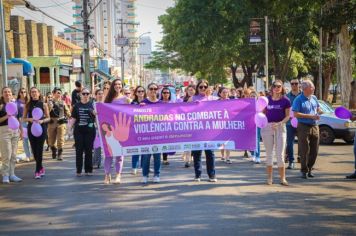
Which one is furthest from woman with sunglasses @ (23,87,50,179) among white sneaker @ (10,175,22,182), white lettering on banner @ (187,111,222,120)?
white lettering on banner @ (187,111,222,120)

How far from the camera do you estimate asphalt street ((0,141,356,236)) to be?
6.42 meters

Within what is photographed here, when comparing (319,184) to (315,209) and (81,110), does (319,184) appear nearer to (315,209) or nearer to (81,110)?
(315,209)

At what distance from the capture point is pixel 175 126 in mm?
10078

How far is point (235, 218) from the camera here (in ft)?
22.5

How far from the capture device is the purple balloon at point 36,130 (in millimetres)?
10453

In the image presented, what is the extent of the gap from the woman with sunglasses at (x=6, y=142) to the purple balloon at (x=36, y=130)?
35 centimetres

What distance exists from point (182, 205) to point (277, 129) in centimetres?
267

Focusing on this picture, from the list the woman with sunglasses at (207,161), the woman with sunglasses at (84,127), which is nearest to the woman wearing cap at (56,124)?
the woman with sunglasses at (84,127)

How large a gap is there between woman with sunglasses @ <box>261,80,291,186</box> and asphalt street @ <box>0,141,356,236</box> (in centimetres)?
39

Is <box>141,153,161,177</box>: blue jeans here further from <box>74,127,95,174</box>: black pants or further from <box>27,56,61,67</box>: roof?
<box>27,56,61,67</box>: roof

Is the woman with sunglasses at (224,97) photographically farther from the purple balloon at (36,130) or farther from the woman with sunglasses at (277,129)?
the purple balloon at (36,130)

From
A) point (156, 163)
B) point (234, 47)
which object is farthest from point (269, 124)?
point (234, 47)

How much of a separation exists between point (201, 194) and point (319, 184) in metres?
2.37

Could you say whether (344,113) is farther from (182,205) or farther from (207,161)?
(182,205)
